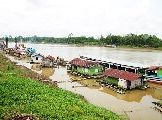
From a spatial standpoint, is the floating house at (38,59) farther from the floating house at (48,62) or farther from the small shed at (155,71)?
the small shed at (155,71)

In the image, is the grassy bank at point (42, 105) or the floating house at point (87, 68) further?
the floating house at point (87, 68)

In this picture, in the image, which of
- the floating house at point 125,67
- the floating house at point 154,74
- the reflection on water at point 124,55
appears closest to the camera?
the floating house at point 154,74

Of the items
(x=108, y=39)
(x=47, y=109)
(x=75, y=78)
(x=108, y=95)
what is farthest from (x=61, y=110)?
(x=108, y=39)

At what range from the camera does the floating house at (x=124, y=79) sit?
29.3 meters

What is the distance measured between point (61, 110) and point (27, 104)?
240 centimetres

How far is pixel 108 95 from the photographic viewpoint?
89.6 ft

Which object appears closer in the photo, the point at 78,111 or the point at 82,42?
the point at 78,111

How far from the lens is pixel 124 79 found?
96.1 feet

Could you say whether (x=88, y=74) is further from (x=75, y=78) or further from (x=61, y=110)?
(x=61, y=110)

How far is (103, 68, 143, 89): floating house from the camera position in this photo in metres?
29.3

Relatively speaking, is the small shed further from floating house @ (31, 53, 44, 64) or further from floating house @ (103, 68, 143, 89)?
floating house @ (31, 53, 44, 64)

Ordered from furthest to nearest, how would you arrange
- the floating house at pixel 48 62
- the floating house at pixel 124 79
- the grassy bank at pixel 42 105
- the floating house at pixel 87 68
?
the floating house at pixel 48 62, the floating house at pixel 87 68, the floating house at pixel 124 79, the grassy bank at pixel 42 105

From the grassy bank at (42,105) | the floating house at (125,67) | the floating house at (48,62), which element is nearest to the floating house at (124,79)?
the floating house at (125,67)

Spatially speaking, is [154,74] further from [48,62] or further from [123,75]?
[48,62]
